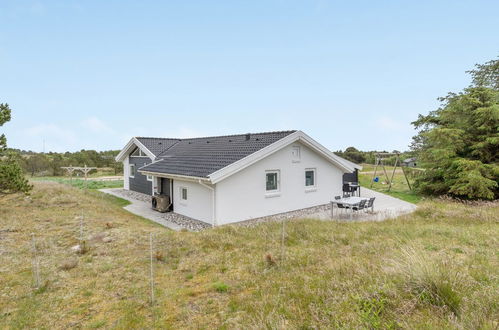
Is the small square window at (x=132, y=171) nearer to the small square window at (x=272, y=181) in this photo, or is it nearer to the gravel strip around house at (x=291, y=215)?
the small square window at (x=272, y=181)

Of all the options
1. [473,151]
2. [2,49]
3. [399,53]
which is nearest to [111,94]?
[2,49]

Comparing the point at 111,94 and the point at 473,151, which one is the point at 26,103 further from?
the point at 473,151

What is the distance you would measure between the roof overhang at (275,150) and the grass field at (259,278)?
216cm

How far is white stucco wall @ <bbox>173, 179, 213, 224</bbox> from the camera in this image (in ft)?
33.3

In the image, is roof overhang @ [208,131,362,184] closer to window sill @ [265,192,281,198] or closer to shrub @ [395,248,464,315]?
window sill @ [265,192,281,198]

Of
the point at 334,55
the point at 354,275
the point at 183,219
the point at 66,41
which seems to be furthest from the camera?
the point at 334,55

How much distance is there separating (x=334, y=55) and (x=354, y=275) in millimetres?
17892

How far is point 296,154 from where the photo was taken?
12.2 m

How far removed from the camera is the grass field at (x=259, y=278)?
2.95 m

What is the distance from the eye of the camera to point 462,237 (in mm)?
6508

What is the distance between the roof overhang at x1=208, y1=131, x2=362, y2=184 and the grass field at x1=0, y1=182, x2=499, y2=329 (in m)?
2.16

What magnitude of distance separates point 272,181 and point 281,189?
584mm

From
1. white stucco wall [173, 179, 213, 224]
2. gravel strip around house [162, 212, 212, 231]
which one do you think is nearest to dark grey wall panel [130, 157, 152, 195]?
white stucco wall [173, 179, 213, 224]

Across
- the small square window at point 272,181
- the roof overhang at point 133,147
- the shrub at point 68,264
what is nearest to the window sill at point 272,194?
the small square window at point 272,181
